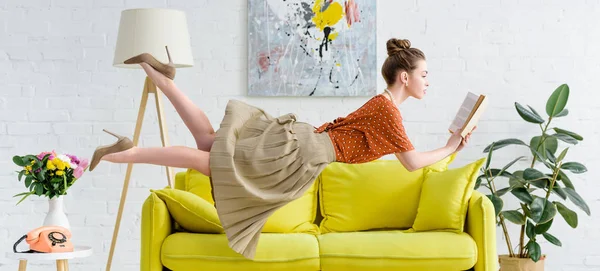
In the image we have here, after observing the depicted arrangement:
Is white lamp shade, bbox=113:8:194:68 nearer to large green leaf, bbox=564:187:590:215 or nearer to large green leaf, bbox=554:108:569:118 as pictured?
large green leaf, bbox=554:108:569:118

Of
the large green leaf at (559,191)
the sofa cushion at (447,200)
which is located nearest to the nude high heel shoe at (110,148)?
the sofa cushion at (447,200)

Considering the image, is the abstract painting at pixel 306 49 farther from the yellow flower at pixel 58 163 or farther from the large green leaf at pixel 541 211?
the yellow flower at pixel 58 163

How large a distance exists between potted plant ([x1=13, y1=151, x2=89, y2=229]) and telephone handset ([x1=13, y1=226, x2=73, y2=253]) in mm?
143

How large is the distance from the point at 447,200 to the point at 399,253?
0.48 metres

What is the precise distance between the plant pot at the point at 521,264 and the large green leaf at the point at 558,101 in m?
0.90

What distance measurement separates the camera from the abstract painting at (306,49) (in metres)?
4.55

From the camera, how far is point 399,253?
3.30 metres

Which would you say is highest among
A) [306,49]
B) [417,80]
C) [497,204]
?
[306,49]

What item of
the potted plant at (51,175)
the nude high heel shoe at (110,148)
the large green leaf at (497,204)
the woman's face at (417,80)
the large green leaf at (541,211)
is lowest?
the large green leaf at (541,211)

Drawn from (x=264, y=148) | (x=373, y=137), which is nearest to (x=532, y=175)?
(x=373, y=137)

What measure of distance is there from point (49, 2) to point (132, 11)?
0.93 m

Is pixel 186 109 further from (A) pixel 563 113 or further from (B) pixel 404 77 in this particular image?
(A) pixel 563 113

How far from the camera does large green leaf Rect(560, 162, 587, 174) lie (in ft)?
14.1

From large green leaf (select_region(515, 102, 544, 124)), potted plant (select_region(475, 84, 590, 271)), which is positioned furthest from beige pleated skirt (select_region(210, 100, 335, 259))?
large green leaf (select_region(515, 102, 544, 124))
